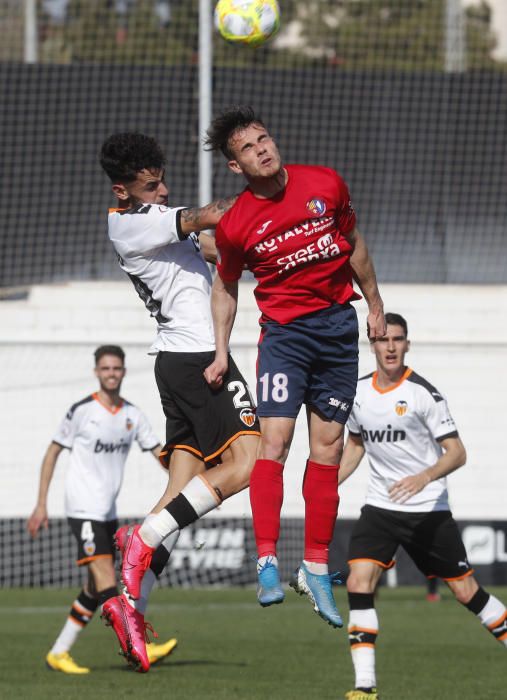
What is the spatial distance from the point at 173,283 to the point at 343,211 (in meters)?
1.09

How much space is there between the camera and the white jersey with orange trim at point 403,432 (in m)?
9.73

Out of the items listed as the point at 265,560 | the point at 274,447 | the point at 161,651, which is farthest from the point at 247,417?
the point at 161,651

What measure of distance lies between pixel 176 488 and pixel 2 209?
1181 cm

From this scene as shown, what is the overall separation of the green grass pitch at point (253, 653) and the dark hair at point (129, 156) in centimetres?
375

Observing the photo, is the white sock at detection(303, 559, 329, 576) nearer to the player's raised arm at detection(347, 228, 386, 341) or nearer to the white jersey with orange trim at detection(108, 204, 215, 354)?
the player's raised arm at detection(347, 228, 386, 341)

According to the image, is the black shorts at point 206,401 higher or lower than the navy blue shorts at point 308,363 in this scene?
lower

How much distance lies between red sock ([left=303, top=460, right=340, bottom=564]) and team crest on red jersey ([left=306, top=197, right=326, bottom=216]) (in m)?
1.28

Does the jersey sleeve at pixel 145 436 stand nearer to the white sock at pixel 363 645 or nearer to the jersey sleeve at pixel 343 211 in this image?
the white sock at pixel 363 645

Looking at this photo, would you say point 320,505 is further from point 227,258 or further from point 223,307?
point 227,258

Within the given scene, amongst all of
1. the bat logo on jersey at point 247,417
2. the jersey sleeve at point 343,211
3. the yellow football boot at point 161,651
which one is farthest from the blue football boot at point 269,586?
the yellow football boot at point 161,651

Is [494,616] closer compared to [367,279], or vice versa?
[367,279]

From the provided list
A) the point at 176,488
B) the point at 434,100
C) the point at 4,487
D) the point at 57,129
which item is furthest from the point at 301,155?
the point at 176,488

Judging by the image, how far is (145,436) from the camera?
1202 cm

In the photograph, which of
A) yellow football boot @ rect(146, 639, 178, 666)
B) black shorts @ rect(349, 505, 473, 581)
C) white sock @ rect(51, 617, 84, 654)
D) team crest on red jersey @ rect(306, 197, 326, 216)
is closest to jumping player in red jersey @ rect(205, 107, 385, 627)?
team crest on red jersey @ rect(306, 197, 326, 216)
